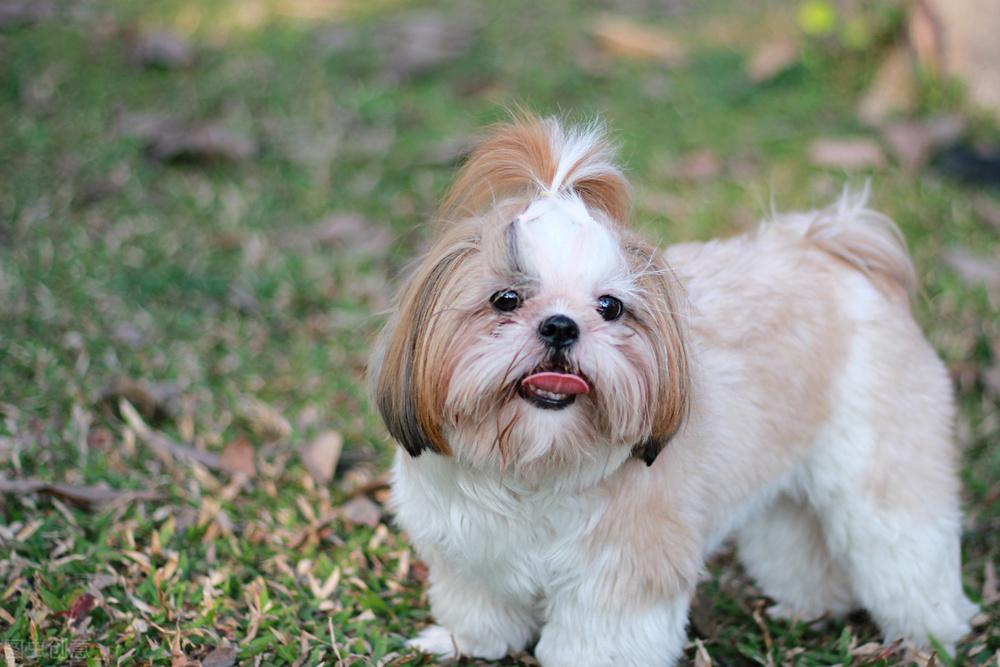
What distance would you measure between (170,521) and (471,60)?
14.3 ft

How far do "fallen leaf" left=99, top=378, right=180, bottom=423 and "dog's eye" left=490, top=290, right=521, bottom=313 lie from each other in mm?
2021

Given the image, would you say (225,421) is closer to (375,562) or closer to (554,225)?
(375,562)

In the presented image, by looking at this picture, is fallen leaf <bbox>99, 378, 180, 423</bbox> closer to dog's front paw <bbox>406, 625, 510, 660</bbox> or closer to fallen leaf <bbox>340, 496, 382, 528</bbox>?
fallen leaf <bbox>340, 496, 382, 528</bbox>

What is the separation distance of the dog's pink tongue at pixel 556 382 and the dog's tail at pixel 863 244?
3.92ft

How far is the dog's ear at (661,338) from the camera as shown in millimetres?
2480

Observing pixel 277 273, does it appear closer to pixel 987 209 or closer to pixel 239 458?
pixel 239 458

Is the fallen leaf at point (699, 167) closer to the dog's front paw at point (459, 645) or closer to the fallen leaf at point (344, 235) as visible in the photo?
the fallen leaf at point (344, 235)

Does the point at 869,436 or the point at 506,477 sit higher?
the point at 506,477

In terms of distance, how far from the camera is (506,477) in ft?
8.57

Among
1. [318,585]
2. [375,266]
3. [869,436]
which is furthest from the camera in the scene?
[375,266]

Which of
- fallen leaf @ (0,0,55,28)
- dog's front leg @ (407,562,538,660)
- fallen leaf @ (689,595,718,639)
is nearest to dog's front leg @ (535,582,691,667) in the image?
dog's front leg @ (407,562,538,660)

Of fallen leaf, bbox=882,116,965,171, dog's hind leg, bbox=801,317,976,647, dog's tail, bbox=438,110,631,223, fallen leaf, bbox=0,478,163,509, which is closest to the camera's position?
dog's tail, bbox=438,110,631,223

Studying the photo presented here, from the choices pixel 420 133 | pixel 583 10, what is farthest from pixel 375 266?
pixel 583 10

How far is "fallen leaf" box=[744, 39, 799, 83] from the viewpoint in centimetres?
693
